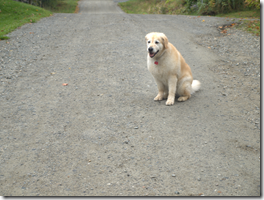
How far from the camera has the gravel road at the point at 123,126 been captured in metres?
3.22

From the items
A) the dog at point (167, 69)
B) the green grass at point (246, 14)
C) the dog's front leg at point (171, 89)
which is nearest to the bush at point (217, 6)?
the green grass at point (246, 14)

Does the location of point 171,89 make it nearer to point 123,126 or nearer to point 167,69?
point 167,69

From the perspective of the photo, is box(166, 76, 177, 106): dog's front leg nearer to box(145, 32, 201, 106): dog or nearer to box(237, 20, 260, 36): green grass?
box(145, 32, 201, 106): dog

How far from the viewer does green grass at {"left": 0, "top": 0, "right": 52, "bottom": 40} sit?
13142 mm

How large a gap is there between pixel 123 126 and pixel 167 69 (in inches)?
56.3

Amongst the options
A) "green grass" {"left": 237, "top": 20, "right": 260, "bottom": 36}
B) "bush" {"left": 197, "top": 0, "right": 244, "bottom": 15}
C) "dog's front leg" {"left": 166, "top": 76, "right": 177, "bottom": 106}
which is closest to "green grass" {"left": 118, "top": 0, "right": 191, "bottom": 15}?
"bush" {"left": 197, "top": 0, "right": 244, "bottom": 15}

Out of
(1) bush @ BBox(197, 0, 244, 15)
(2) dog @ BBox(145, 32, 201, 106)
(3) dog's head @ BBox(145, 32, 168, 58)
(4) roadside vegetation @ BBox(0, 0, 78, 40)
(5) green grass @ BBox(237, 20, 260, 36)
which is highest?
(1) bush @ BBox(197, 0, 244, 15)

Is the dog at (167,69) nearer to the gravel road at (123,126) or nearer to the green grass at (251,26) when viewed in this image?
the gravel road at (123,126)

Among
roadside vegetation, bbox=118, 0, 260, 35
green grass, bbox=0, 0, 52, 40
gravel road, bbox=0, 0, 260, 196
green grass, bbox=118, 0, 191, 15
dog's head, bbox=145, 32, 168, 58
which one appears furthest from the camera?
green grass, bbox=118, 0, 191, 15

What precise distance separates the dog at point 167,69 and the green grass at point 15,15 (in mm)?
9378

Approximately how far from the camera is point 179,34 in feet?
38.1

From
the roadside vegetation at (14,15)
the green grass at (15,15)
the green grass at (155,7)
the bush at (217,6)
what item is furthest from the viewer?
the green grass at (155,7)

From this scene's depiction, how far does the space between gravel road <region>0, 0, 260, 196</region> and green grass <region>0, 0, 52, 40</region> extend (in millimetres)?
4389

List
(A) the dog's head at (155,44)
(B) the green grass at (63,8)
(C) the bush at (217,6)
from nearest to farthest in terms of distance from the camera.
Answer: (A) the dog's head at (155,44) → (C) the bush at (217,6) → (B) the green grass at (63,8)
